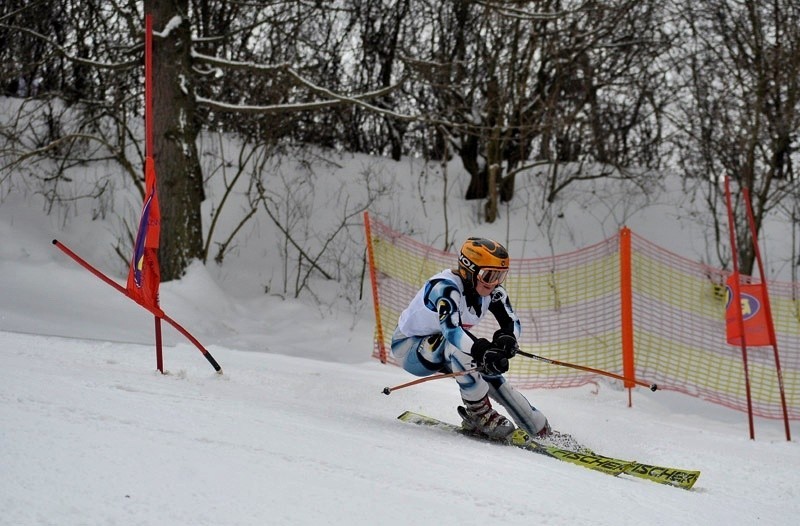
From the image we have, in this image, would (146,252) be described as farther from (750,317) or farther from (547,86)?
(547,86)

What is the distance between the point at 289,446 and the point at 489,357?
1.44 m

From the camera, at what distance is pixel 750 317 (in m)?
6.70

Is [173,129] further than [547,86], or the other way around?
[547,86]

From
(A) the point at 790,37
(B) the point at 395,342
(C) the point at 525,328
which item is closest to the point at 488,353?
(B) the point at 395,342

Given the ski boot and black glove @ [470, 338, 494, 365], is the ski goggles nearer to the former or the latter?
black glove @ [470, 338, 494, 365]

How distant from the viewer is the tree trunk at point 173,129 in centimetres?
1041

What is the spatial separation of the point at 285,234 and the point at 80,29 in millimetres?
4524

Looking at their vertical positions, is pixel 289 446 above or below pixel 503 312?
below

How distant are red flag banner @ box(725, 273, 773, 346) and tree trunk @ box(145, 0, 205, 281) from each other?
266 inches

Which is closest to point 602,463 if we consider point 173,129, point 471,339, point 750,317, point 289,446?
point 471,339

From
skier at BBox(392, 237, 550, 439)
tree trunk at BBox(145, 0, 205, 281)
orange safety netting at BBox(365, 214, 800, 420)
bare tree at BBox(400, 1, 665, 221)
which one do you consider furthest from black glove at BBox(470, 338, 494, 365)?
bare tree at BBox(400, 1, 665, 221)

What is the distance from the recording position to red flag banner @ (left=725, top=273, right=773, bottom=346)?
6605 mm

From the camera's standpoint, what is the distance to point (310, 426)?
4164 mm

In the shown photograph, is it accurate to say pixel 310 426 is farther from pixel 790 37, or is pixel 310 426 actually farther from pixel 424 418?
pixel 790 37
